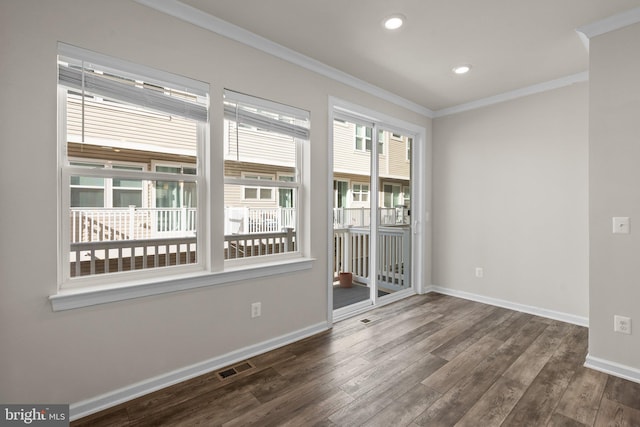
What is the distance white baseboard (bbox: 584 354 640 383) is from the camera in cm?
233

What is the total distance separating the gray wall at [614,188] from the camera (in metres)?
2.33

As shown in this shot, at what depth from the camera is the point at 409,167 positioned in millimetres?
4594

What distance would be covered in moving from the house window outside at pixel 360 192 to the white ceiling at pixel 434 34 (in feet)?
4.06

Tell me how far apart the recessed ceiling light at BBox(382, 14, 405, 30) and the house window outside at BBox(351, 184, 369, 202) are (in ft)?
5.89

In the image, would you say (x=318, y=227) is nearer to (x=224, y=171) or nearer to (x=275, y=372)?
(x=224, y=171)

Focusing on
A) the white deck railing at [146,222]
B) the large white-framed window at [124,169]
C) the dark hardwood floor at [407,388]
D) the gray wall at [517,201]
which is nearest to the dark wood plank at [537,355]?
the dark hardwood floor at [407,388]

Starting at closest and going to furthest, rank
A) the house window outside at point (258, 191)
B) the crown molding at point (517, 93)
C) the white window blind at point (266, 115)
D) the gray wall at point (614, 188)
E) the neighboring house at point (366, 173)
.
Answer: the gray wall at point (614, 188)
the white window blind at point (266, 115)
the house window outside at point (258, 191)
the crown molding at point (517, 93)
the neighboring house at point (366, 173)

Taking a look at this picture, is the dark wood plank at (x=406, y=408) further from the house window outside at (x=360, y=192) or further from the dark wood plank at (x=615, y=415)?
the house window outside at (x=360, y=192)

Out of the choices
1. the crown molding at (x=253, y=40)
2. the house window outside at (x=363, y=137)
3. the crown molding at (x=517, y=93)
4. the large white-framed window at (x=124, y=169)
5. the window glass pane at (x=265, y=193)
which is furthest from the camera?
the house window outside at (x=363, y=137)

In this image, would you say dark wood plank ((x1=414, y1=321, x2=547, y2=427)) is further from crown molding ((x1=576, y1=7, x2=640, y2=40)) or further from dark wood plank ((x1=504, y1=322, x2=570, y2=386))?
crown molding ((x1=576, y1=7, x2=640, y2=40))

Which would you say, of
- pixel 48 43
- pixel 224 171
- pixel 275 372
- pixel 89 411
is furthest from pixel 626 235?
pixel 48 43

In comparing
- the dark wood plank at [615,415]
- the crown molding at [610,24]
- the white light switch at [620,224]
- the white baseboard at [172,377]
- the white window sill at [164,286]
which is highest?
the crown molding at [610,24]

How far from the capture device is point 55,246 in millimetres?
1824

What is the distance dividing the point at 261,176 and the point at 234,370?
1.64m
